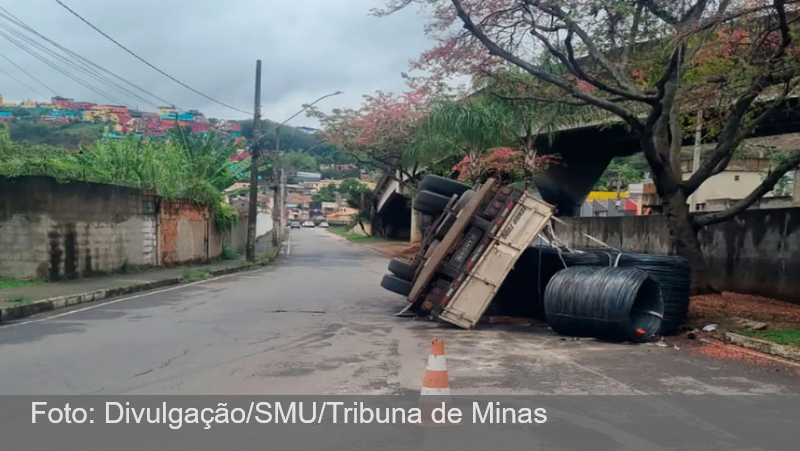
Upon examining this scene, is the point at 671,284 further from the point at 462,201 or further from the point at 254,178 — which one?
the point at 254,178

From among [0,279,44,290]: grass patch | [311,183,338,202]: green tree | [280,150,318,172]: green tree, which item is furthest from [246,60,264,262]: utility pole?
[311,183,338,202]: green tree

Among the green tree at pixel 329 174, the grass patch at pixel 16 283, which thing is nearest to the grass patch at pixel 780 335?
the grass patch at pixel 16 283

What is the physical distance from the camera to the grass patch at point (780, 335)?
8.98 m

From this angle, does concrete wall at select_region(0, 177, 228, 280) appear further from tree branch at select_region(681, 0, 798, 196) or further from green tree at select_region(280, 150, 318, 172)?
green tree at select_region(280, 150, 318, 172)

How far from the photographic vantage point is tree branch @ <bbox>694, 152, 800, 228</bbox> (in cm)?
1102

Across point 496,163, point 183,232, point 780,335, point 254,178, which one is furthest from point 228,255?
point 780,335

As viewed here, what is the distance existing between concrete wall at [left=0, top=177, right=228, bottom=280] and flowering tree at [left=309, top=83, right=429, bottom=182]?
1410 cm

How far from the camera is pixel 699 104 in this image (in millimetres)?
12391

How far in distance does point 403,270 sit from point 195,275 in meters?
10.6

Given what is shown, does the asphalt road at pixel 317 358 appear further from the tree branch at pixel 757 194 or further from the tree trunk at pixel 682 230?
the tree branch at pixel 757 194

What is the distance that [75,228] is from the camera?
17750 mm

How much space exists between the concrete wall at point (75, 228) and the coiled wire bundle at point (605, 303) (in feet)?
41.5

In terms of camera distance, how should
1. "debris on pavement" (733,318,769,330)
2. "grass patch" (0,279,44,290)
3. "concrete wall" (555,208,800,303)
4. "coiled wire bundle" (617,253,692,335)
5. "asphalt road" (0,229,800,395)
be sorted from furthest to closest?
"grass patch" (0,279,44,290) < "concrete wall" (555,208,800,303) < "coiled wire bundle" (617,253,692,335) < "debris on pavement" (733,318,769,330) < "asphalt road" (0,229,800,395)

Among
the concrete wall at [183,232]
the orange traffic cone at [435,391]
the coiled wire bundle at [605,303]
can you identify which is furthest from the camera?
the concrete wall at [183,232]
